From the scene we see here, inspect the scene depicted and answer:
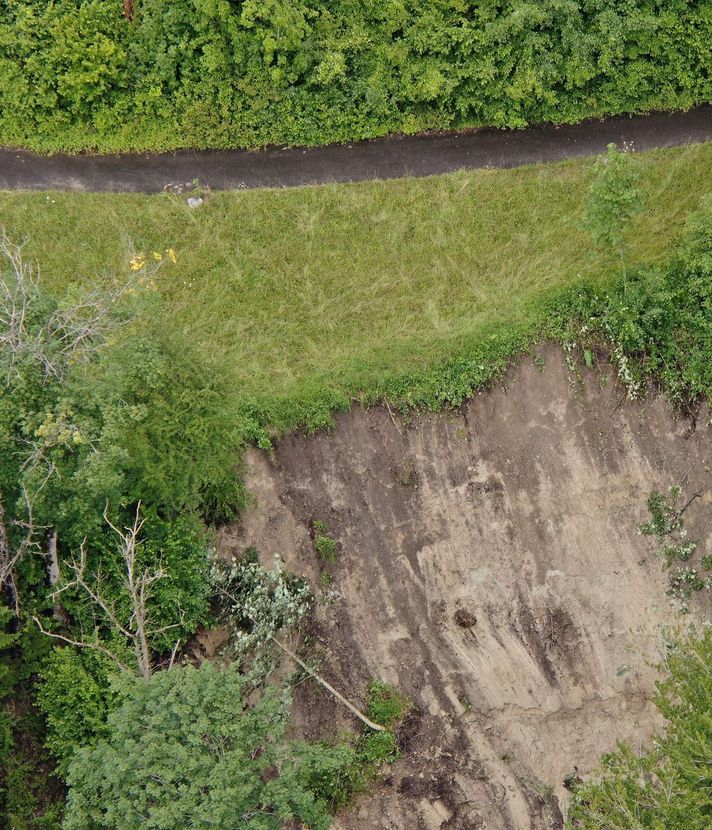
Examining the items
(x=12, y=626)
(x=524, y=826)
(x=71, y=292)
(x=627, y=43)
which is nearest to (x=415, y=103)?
(x=627, y=43)

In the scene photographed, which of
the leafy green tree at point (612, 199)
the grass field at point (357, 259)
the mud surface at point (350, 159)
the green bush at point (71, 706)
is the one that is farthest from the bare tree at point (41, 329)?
the leafy green tree at point (612, 199)

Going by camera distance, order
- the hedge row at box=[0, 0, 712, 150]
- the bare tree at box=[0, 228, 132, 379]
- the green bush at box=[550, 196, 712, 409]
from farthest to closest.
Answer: the hedge row at box=[0, 0, 712, 150] < the green bush at box=[550, 196, 712, 409] < the bare tree at box=[0, 228, 132, 379]

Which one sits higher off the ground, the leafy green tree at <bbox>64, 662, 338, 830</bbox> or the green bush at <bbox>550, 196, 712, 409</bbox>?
the green bush at <bbox>550, 196, 712, 409</bbox>

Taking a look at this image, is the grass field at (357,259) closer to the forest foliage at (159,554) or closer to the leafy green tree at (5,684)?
the forest foliage at (159,554)

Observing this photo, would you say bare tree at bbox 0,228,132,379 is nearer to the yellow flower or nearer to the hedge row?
the yellow flower

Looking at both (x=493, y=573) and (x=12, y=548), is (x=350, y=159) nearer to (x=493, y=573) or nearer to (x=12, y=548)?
(x=493, y=573)

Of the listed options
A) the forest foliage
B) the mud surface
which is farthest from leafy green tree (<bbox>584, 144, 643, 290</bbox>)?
the mud surface

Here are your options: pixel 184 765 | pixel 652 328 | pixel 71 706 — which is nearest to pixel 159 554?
pixel 71 706

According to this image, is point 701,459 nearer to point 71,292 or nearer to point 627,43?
point 627,43
